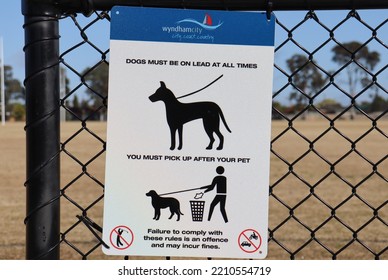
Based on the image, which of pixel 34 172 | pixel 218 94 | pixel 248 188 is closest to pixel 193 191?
pixel 248 188

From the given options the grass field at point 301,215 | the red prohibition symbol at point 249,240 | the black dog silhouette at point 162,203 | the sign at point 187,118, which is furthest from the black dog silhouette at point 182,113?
the grass field at point 301,215

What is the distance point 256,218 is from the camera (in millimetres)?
1736

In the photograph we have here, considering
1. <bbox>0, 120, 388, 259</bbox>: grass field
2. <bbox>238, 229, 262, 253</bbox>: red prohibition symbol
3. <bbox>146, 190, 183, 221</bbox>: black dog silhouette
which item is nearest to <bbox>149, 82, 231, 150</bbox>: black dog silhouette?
<bbox>146, 190, 183, 221</bbox>: black dog silhouette

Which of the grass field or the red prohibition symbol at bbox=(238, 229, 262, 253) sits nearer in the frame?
the red prohibition symbol at bbox=(238, 229, 262, 253)

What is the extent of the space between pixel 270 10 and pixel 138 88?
1.49 ft

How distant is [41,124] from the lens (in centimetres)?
167

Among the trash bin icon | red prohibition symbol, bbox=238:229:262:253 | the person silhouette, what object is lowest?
red prohibition symbol, bbox=238:229:262:253

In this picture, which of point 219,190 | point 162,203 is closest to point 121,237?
point 162,203

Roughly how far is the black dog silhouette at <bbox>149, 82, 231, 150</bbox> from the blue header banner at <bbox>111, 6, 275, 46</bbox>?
151mm

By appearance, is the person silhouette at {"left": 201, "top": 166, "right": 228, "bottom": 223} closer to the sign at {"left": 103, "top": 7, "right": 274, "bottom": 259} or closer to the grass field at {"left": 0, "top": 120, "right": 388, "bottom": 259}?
the sign at {"left": 103, "top": 7, "right": 274, "bottom": 259}

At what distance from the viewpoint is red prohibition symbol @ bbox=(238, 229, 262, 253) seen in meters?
1.74

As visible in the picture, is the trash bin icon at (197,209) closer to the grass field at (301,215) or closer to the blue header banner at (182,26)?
the blue header banner at (182,26)

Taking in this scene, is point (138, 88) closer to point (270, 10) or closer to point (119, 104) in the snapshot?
point (119, 104)
